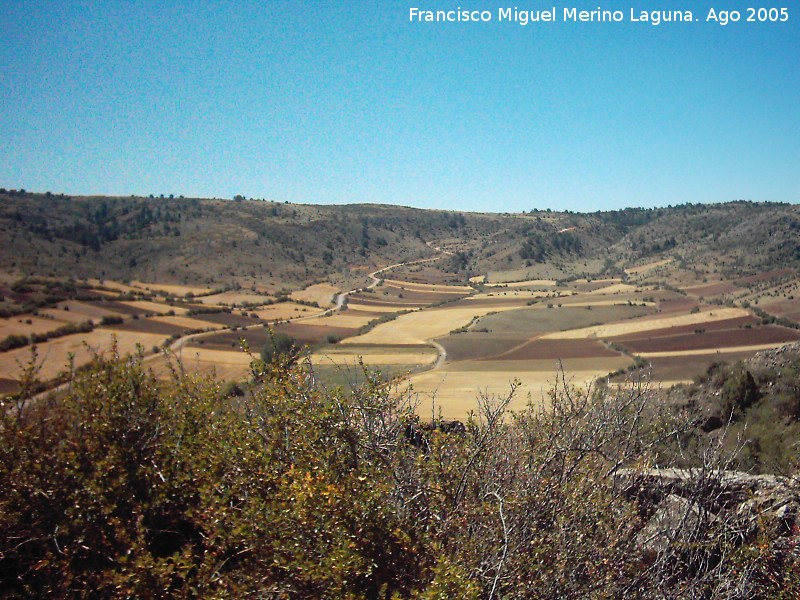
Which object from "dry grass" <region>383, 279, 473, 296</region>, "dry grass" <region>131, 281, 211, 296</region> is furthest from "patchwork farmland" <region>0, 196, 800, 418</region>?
"dry grass" <region>131, 281, 211, 296</region>

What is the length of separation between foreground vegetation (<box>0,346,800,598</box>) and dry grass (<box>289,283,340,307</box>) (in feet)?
262

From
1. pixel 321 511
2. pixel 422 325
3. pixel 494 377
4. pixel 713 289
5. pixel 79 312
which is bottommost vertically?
pixel 494 377

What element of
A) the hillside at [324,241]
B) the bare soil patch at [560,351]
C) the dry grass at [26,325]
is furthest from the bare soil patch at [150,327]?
the bare soil patch at [560,351]

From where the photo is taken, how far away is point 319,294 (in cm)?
9819

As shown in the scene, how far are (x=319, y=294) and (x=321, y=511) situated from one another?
3663 inches

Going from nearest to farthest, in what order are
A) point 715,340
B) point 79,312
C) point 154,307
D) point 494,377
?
point 494,377 < point 715,340 < point 79,312 < point 154,307

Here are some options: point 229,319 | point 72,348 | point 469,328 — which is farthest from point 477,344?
point 72,348

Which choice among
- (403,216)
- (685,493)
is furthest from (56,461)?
(403,216)

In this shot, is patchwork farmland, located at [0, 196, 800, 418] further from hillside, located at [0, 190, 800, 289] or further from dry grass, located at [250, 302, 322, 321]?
hillside, located at [0, 190, 800, 289]

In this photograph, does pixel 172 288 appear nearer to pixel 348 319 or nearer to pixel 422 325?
pixel 348 319

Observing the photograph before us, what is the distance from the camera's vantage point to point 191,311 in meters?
71.8

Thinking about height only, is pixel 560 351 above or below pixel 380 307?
below

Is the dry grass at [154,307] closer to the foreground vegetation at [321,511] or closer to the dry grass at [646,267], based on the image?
the foreground vegetation at [321,511]

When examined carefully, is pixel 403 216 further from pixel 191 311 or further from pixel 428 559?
pixel 428 559
